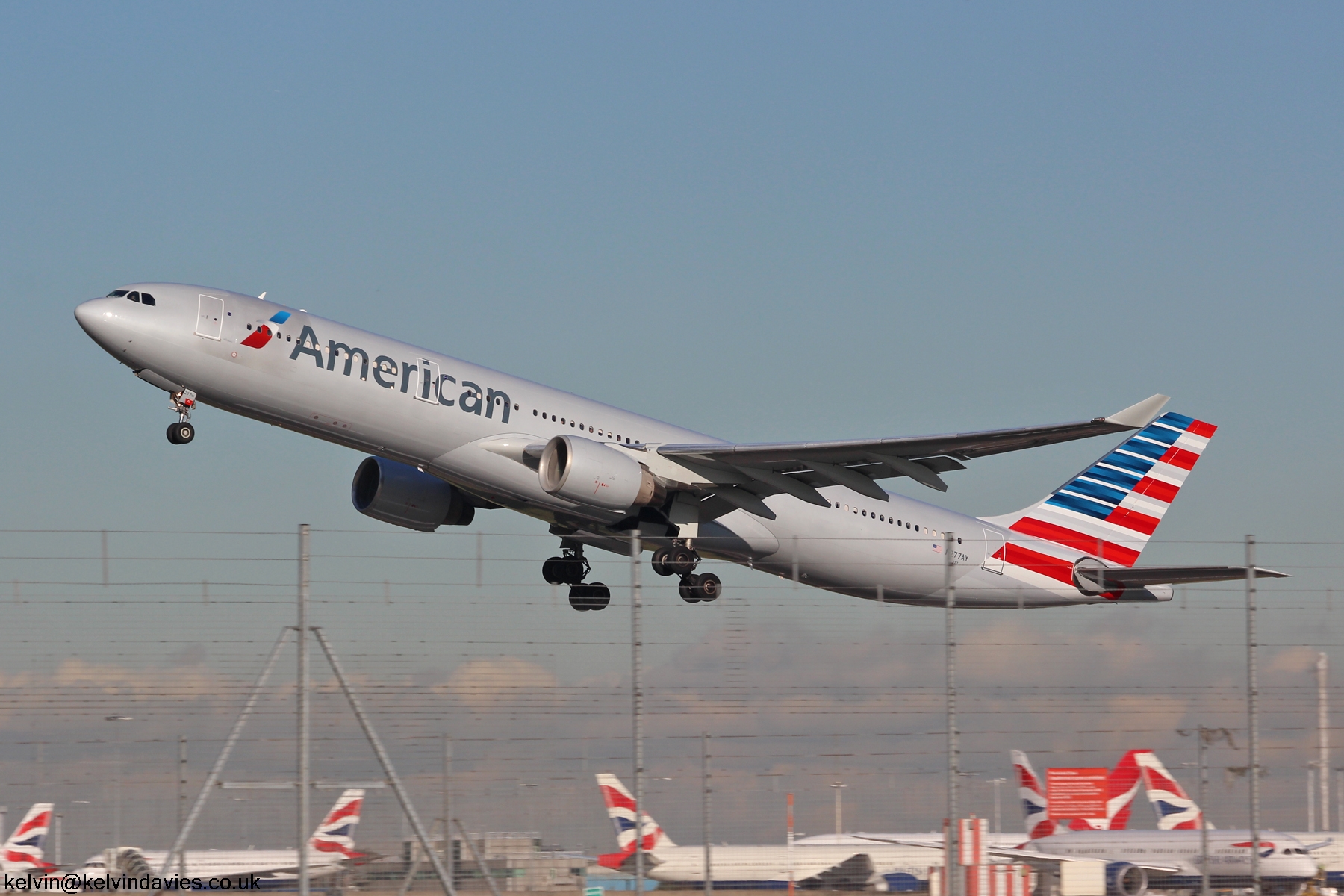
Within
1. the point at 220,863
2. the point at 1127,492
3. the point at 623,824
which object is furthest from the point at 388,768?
the point at 1127,492

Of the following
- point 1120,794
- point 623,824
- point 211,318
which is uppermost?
point 211,318

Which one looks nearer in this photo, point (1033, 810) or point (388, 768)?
point (388, 768)

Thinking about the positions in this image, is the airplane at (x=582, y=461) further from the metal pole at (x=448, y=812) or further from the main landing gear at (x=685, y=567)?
the metal pole at (x=448, y=812)

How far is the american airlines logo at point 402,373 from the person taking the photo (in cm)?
2438

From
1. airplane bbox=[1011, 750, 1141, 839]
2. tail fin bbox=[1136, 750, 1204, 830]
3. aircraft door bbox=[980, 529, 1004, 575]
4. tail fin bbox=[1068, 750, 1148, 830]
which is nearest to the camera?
tail fin bbox=[1136, 750, 1204, 830]

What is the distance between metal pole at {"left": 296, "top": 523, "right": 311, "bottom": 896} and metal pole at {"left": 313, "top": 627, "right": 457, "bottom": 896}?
0.16 meters

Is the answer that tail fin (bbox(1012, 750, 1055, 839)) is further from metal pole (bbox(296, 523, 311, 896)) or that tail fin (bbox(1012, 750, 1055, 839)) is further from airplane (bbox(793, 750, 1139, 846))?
metal pole (bbox(296, 523, 311, 896))

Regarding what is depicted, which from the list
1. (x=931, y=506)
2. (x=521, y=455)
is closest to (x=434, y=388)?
(x=521, y=455)

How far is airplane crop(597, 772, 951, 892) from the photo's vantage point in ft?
45.3

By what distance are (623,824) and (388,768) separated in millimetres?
3735

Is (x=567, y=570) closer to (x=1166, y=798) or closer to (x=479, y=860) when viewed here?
(x=1166, y=798)

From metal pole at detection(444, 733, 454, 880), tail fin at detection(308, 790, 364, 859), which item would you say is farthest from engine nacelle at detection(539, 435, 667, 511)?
metal pole at detection(444, 733, 454, 880)

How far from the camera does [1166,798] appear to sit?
77.5 ft

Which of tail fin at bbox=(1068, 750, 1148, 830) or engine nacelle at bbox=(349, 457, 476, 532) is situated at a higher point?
engine nacelle at bbox=(349, 457, 476, 532)
